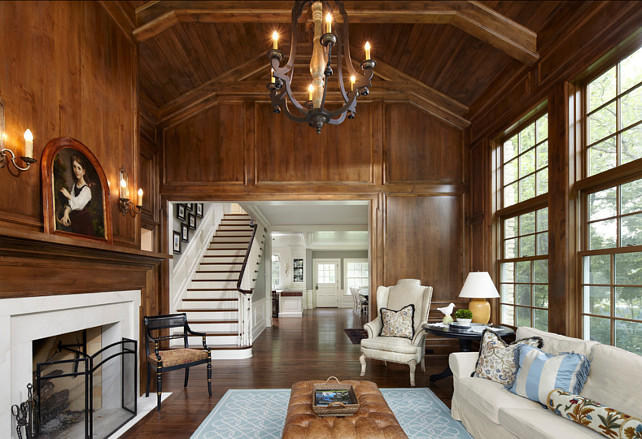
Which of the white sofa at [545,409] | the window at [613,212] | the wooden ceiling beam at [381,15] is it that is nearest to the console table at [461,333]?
the white sofa at [545,409]

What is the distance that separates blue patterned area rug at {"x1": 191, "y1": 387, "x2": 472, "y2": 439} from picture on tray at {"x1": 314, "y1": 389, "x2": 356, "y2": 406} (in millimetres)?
707

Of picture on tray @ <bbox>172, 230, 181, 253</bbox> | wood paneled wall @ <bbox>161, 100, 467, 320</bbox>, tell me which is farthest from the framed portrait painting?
picture on tray @ <bbox>172, 230, 181, 253</bbox>

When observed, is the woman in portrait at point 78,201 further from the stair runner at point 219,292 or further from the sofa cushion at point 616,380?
the sofa cushion at point 616,380

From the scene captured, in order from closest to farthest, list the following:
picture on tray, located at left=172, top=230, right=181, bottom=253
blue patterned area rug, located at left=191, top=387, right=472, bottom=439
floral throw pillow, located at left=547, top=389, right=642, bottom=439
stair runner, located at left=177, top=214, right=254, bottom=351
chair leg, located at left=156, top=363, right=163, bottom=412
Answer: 1. floral throw pillow, located at left=547, top=389, right=642, bottom=439
2. blue patterned area rug, located at left=191, top=387, right=472, bottom=439
3. chair leg, located at left=156, top=363, right=163, bottom=412
4. stair runner, located at left=177, top=214, right=254, bottom=351
5. picture on tray, located at left=172, top=230, right=181, bottom=253

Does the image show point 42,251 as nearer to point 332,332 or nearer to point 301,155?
point 301,155

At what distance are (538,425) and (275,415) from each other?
2.15 metres

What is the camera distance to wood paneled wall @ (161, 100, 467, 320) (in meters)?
5.69

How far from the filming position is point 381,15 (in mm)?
4160

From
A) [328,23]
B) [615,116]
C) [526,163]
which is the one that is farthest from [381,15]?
[615,116]

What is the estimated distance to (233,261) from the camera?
8094mm

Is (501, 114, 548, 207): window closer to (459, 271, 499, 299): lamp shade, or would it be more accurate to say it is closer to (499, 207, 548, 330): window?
(499, 207, 548, 330): window

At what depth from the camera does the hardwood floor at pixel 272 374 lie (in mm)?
3546

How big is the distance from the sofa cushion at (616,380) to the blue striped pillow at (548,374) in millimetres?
66

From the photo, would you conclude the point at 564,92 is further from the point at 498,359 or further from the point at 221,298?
the point at 221,298
